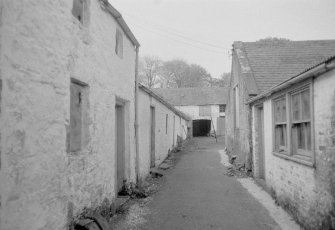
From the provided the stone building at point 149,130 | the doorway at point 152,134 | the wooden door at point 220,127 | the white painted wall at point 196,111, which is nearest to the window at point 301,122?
the stone building at point 149,130

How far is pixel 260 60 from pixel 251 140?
436cm

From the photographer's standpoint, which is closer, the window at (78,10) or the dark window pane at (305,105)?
the window at (78,10)

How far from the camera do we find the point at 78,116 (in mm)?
5059

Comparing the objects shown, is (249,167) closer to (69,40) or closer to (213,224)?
(213,224)

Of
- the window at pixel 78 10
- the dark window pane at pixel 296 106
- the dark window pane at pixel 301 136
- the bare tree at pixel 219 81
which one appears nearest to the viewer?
the window at pixel 78 10

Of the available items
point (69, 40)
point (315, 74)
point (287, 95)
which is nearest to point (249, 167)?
point (287, 95)

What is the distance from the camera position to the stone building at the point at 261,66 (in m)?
11.3

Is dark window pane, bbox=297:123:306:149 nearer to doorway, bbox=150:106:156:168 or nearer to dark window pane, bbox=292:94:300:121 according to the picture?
dark window pane, bbox=292:94:300:121

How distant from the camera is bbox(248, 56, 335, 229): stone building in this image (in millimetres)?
4496

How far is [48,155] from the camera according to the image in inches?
145

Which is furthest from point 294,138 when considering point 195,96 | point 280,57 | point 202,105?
point 195,96

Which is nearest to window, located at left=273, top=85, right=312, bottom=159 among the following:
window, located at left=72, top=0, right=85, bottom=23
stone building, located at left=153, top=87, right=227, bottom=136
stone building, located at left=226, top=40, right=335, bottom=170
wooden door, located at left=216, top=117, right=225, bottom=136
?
stone building, located at left=226, top=40, right=335, bottom=170

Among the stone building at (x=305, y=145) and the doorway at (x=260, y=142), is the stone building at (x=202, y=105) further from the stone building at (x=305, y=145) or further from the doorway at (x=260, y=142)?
the stone building at (x=305, y=145)

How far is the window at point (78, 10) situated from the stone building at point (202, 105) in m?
34.1
